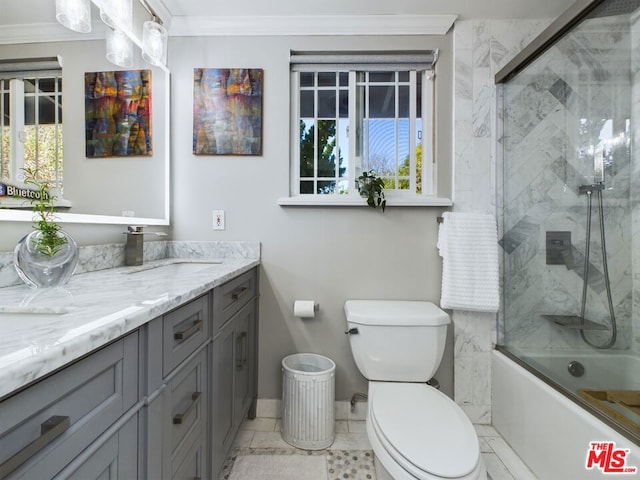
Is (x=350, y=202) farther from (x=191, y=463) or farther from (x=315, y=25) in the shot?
(x=191, y=463)

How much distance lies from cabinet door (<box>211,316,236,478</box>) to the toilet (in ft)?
1.82

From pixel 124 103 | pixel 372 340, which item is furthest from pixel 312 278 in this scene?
pixel 124 103

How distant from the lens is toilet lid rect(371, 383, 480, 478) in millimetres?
881

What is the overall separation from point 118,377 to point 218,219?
3.99 feet

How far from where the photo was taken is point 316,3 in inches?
61.8

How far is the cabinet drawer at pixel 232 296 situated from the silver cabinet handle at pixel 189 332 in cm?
12

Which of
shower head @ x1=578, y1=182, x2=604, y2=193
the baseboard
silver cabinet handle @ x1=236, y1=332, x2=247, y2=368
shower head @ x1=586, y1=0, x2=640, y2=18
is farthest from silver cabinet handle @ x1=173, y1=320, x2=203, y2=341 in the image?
shower head @ x1=586, y1=0, x2=640, y2=18

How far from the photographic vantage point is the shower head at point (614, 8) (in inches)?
45.3

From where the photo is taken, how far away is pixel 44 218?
93 cm

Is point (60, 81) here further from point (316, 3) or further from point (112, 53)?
point (316, 3)

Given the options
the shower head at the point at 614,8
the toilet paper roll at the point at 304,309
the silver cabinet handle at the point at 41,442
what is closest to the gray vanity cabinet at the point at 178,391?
the silver cabinet handle at the point at 41,442

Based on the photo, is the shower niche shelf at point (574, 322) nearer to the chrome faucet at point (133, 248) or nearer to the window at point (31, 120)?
the chrome faucet at point (133, 248)

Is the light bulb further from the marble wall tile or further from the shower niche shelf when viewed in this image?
the shower niche shelf

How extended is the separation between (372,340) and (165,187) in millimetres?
1399
